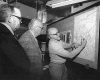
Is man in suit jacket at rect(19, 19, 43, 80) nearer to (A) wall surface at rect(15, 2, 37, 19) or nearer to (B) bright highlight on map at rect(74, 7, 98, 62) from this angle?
(B) bright highlight on map at rect(74, 7, 98, 62)

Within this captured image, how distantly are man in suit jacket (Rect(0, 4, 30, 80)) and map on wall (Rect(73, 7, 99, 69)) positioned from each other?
116 cm

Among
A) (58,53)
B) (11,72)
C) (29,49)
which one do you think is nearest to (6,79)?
(11,72)

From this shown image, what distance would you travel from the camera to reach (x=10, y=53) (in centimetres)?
56

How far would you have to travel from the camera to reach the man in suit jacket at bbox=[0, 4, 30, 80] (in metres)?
0.52

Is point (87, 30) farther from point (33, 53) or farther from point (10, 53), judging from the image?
point (10, 53)

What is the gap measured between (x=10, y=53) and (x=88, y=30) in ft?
Answer: 4.33

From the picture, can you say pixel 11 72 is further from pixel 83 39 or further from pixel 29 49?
pixel 83 39

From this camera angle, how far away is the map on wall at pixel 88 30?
138 cm

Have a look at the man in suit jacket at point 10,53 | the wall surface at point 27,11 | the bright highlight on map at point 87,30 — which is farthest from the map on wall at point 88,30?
the wall surface at point 27,11

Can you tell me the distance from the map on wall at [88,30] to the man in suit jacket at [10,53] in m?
1.16

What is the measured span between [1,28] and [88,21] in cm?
138

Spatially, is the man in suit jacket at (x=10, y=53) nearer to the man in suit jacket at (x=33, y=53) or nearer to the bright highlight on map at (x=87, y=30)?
the man in suit jacket at (x=33, y=53)

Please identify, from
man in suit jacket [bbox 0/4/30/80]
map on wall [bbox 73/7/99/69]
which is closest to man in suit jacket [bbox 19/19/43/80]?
man in suit jacket [bbox 0/4/30/80]

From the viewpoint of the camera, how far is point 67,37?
210cm
